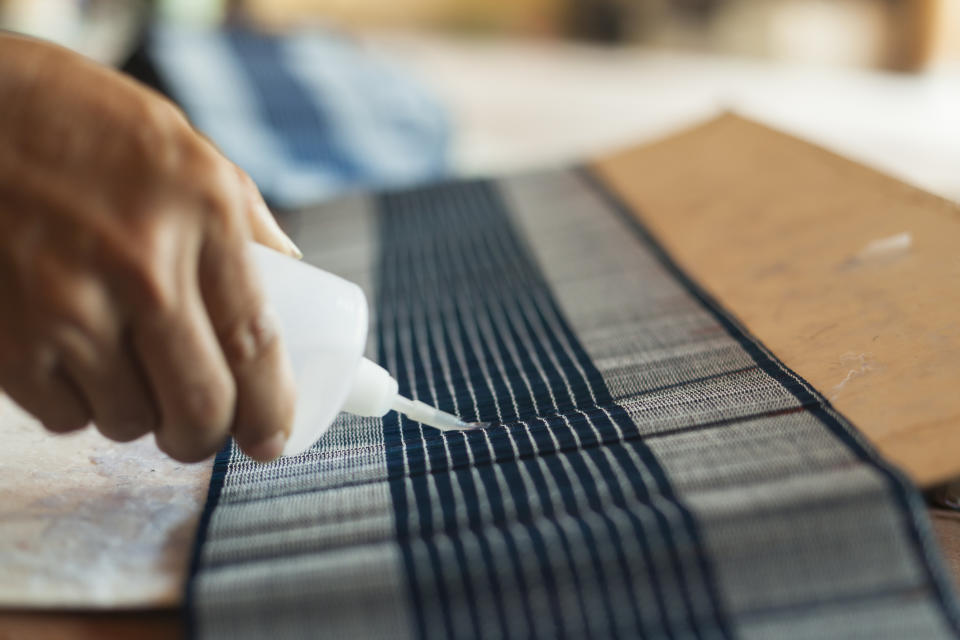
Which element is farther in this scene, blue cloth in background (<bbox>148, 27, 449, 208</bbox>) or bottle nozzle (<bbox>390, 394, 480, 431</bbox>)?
blue cloth in background (<bbox>148, 27, 449, 208</bbox>)

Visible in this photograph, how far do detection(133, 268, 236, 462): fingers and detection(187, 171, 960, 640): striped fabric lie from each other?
0.16 ft

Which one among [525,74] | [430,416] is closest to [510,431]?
[430,416]

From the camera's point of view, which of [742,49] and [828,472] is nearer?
[828,472]

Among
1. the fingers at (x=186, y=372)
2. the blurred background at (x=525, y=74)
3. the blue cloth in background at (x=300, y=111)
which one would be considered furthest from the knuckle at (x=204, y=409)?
the blue cloth in background at (x=300, y=111)

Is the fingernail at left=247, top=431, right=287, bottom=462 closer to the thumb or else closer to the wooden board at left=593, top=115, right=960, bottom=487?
the thumb

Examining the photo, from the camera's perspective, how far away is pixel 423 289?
705 millimetres

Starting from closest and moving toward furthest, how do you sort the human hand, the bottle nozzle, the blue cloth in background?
the human hand, the bottle nozzle, the blue cloth in background

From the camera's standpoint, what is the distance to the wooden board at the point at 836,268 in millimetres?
391

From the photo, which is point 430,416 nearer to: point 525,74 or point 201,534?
point 201,534

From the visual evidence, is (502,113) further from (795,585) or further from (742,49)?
(795,585)

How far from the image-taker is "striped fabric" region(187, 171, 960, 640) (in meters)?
0.32

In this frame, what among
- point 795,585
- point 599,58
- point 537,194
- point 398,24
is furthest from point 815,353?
point 398,24

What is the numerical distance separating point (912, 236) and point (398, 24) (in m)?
3.66

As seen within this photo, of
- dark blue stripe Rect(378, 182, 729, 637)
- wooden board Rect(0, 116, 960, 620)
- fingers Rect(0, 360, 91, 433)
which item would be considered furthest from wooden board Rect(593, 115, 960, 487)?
fingers Rect(0, 360, 91, 433)
